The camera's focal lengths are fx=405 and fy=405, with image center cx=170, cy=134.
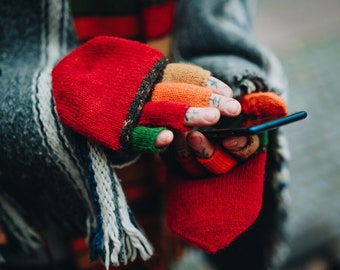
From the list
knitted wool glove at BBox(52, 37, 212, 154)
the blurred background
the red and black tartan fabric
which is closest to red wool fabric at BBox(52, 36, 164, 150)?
knitted wool glove at BBox(52, 37, 212, 154)

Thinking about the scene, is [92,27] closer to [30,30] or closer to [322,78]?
[30,30]

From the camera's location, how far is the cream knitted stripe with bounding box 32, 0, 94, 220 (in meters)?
0.60

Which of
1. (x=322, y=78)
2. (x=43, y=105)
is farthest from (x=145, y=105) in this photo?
(x=322, y=78)

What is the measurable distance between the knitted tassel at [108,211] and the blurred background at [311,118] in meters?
0.43

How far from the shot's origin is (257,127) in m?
0.53

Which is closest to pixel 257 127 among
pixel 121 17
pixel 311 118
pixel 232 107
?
pixel 232 107

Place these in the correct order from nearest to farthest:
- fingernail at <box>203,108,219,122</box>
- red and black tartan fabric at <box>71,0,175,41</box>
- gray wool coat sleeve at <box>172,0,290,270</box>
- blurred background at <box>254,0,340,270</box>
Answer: fingernail at <box>203,108,219,122</box>, gray wool coat sleeve at <box>172,0,290,270</box>, red and black tartan fabric at <box>71,0,175,41</box>, blurred background at <box>254,0,340,270</box>

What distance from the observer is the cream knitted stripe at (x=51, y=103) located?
599mm

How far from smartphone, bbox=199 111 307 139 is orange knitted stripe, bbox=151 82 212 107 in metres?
0.05

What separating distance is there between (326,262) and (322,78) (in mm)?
1109

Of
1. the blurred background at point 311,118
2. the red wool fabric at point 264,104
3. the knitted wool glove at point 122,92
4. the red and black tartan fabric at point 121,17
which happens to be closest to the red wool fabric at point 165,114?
the knitted wool glove at point 122,92

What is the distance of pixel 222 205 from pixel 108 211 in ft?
0.56

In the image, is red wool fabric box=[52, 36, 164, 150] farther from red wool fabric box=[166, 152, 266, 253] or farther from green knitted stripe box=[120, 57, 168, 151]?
red wool fabric box=[166, 152, 266, 253]

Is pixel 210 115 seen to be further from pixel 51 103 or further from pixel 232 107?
pixel 51 103
